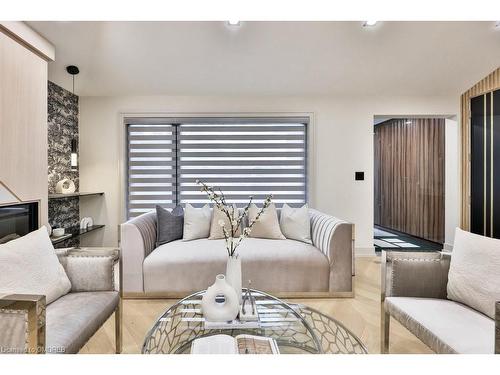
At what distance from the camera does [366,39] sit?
9.32 feet

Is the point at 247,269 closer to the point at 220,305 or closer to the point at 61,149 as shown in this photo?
the point at 220,305

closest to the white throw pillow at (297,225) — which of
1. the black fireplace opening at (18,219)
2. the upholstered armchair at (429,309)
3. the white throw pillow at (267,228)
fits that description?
the white throw pillow at (267,228)

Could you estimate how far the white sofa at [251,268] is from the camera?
240cm

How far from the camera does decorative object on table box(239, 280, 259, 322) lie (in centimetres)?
136

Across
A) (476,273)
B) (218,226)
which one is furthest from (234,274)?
(218,226)

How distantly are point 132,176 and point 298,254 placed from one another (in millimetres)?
2515

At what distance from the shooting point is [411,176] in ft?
15.1

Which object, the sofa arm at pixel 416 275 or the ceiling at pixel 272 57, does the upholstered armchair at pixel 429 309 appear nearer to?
the sofa arm at pixel 416 275

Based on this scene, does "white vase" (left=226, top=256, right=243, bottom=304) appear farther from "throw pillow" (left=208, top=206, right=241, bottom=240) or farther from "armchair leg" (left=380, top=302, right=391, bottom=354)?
"throw pillow" (left=208, top=206, right=241, bottom=240)

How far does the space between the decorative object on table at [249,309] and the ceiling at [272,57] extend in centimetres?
237

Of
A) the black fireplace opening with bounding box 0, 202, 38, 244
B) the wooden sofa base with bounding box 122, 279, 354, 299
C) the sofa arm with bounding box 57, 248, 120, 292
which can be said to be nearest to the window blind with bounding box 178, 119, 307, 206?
the wooden sofa base with bounding box 122, 279, 354, 299

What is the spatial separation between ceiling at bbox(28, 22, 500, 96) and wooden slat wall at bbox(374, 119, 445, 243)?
89cm
